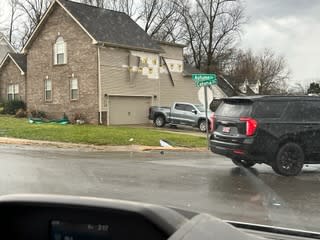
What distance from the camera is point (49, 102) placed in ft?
114

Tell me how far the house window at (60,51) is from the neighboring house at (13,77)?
451 centimetres

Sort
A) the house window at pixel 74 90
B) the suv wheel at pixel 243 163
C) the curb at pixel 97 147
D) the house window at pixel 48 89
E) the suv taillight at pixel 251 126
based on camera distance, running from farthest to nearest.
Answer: the house window at pixel 48 89
the house window at pixel 74 90
the curb at pixel 97 147
the suv wheel at pixel 243 163
the suv taillight at pixel 251 126

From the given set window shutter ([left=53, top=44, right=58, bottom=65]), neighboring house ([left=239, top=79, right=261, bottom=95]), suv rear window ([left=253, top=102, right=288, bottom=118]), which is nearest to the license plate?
suv rear window ([left=253, top=102, right=288, bottom=118])

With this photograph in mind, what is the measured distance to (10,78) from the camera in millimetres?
39438

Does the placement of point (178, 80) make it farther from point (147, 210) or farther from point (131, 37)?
point (147, 210)

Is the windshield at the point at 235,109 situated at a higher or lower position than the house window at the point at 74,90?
lower

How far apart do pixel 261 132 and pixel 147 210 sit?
10.2 meters

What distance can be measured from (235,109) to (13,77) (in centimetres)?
2953

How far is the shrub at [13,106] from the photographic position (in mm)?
37250

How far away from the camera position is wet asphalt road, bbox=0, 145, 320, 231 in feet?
27.3

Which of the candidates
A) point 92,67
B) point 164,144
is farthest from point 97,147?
point 92,67

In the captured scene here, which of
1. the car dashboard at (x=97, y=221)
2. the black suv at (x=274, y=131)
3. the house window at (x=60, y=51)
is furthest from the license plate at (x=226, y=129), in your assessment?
the house window at (x=60, y=51)

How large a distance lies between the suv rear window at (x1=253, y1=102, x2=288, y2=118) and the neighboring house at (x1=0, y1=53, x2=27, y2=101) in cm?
2831

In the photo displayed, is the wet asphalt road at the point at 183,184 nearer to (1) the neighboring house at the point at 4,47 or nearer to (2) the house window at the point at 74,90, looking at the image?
(2) the house window at the point at 74,90
